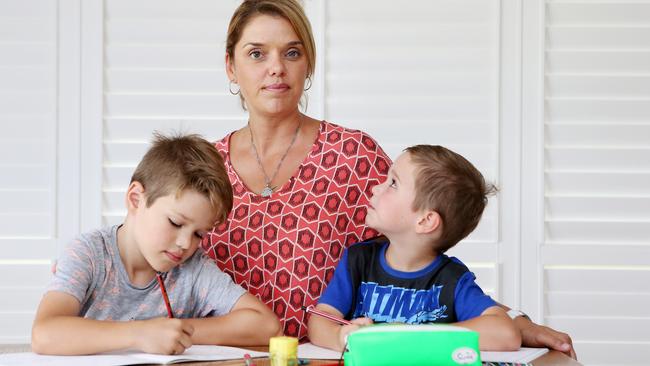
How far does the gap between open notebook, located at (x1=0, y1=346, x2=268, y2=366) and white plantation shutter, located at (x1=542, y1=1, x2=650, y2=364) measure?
7.21 ft

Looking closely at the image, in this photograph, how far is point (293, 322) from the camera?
2232 mm

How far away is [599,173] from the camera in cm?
369

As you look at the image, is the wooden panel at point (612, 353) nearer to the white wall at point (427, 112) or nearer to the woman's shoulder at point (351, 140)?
the white wall at point (427, 112)

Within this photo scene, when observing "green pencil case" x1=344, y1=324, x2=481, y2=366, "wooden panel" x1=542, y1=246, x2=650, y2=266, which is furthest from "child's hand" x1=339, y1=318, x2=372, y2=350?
"wooden panel" x1=542, y1=246, x2=650, y2=266

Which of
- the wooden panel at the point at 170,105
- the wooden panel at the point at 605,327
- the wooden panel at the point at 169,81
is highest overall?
the wooden panel at the point at 169,81

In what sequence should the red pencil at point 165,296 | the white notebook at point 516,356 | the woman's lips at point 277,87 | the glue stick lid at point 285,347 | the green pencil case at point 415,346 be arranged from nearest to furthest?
the green pencil case at point 415,346
the glue stick lid at point 285,347
the white notebook at point 516,356
the red pencil at point 165,296
the woman's lips at point 277,87

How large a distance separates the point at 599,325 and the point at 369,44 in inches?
53.3

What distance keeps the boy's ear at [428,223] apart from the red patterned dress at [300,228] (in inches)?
10.6

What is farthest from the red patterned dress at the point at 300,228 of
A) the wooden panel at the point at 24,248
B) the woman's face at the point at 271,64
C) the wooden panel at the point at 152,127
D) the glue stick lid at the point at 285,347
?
the wooden panel at the point at 24,248

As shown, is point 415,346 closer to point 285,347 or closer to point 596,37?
point 285,347

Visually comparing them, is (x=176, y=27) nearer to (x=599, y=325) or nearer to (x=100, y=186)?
(x=100, y=186)

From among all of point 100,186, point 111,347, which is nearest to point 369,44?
point 100,186

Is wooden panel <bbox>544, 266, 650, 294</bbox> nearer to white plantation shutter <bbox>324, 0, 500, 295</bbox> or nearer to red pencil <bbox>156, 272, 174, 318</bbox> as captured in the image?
white plantation shutter <bbox>324, 0, 500, 295</bbox>

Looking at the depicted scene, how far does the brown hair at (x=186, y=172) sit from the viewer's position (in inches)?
74.9
